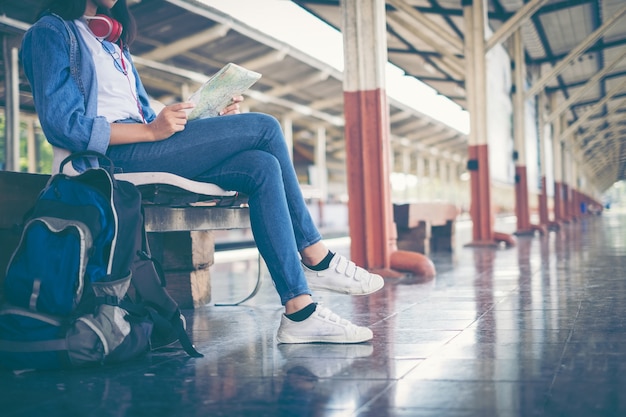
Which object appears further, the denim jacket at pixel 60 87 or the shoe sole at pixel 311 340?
the shoe sole at pixel 311 340

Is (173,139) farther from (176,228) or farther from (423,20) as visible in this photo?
(423,20)

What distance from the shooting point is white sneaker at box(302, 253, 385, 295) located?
8.11 feet

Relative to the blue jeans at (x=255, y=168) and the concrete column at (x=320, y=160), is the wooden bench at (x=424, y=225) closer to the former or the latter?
the blue jeans at (x=255, y=168)

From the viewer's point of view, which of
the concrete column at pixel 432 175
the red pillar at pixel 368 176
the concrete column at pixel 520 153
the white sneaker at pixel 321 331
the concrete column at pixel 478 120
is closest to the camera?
the white sneaker at pixel 321 331

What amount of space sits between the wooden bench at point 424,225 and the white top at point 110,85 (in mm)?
4054

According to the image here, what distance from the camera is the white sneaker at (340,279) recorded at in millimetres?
Answer: 2473

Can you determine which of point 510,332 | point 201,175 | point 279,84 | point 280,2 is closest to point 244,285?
point 201,175

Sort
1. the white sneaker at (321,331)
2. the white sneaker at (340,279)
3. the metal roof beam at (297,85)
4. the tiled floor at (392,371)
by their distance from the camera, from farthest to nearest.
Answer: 1. the metal roof beam at (297,85)
2. the white sneaker at (340,279)
3. the white sneaker at (321,331)
4. the tiled floor at (392,371)

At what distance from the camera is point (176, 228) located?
8.64 ft

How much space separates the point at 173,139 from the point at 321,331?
77 cm

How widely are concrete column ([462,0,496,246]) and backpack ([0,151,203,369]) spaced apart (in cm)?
692

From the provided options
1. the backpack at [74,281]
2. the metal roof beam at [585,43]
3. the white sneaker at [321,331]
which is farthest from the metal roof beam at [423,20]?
the backpack at [74,281]

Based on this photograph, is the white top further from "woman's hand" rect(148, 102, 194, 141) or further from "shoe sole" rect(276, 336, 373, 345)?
"shoe sole" rect(276, 336, 373, 345)

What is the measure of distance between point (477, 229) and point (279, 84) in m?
9.05
